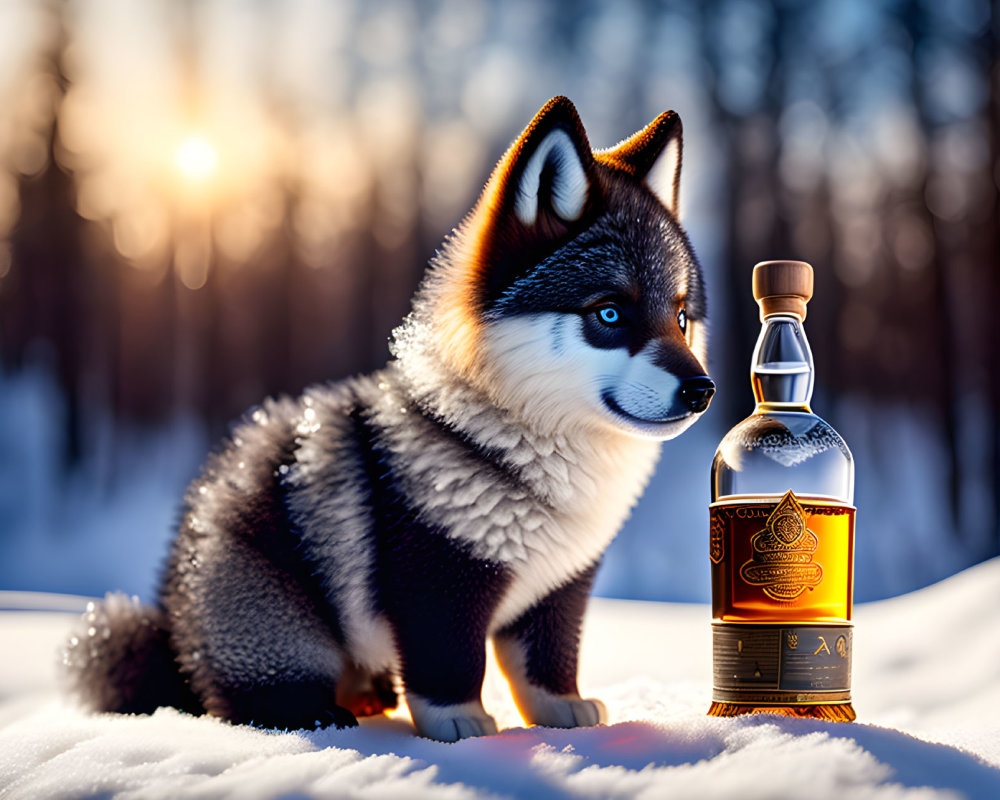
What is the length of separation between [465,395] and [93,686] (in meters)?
0.95

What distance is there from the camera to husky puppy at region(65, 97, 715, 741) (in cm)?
148

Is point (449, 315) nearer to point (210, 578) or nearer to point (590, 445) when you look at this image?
point (590, 445)

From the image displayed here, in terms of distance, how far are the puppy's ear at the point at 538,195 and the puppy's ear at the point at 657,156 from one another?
0.20 meters

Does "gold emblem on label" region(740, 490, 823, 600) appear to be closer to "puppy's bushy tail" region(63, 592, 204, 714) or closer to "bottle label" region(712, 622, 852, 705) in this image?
"bottle label" region(712, 622, 852, 705)

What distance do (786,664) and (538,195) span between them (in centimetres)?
85

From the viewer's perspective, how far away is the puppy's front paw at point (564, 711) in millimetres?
1622

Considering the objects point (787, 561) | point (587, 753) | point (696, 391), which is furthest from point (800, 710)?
point (696, 391)

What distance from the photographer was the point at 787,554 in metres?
1.45

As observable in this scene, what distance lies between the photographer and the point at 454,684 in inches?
58.9

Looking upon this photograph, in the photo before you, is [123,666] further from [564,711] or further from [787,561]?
[787,561]

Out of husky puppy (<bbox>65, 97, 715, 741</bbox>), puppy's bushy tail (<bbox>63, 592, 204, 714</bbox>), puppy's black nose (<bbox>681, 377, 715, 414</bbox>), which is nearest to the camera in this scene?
puppy's black nose (<bbox>681, 377, 715, 414</bbox>)

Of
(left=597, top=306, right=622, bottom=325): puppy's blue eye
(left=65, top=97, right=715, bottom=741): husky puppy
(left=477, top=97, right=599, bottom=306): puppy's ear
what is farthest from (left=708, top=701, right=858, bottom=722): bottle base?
(left=477, top=97, right=599, bottom=306): puppy's ear

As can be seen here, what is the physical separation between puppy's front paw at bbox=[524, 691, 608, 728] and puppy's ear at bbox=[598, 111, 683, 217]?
92 centimetres

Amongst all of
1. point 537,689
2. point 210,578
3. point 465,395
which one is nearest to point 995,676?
point 537,689
